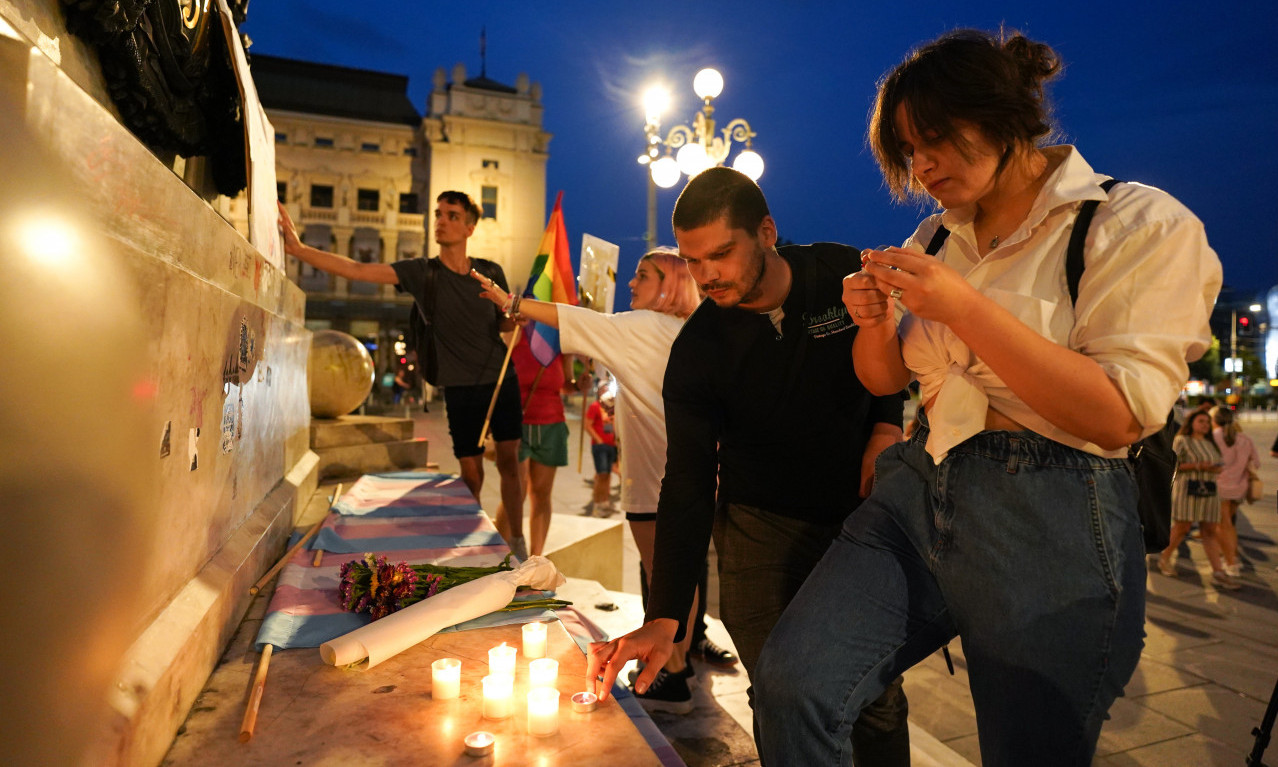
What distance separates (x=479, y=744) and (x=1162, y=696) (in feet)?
15.3

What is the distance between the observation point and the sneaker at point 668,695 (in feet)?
12.5

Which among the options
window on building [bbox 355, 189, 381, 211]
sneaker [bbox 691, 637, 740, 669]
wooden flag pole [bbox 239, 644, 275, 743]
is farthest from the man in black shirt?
window on building [bbox 355, 189, 381, 211]

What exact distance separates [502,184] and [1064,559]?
47.8 metres

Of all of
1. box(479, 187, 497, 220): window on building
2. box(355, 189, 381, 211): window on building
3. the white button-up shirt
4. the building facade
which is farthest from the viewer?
box(355, 189, 381, 211): window on building

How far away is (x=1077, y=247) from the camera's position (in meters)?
1.56

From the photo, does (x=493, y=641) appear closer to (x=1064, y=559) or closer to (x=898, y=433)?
(x=898, y=433)

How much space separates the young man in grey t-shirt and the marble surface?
124 inches

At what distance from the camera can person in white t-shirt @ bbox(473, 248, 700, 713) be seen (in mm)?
4094

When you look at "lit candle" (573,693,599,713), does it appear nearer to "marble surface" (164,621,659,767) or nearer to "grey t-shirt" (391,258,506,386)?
"marble surface" (164,621,659,767)

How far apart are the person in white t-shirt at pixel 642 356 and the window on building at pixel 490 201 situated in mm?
43976

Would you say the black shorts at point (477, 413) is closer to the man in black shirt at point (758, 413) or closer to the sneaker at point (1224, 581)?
the man in black shirt at point (758, 413)

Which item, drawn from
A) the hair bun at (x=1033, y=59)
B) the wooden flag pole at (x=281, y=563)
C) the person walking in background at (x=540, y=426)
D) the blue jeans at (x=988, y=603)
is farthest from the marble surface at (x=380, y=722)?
the person walking in background at (x=540, y=426)

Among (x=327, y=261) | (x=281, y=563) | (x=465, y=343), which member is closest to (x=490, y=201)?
(x=465, y=343)

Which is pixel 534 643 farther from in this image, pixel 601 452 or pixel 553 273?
pixel 601 452
